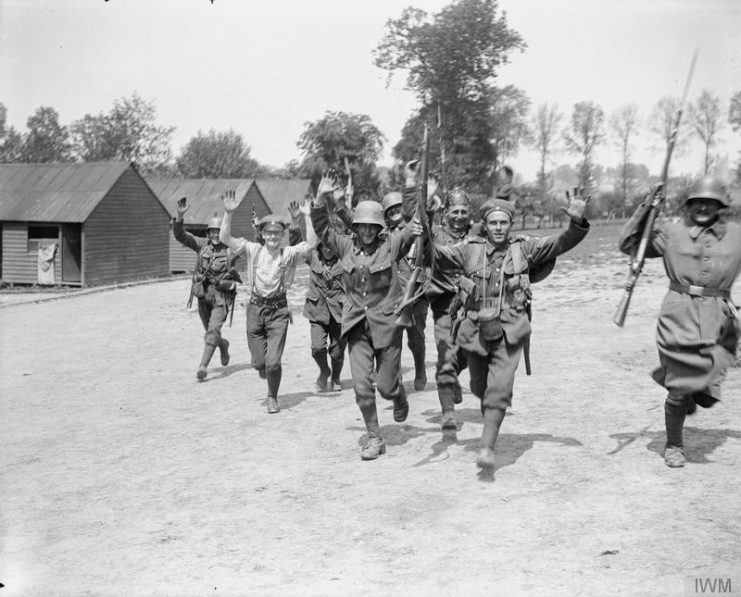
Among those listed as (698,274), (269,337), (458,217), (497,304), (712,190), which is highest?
(712,190)

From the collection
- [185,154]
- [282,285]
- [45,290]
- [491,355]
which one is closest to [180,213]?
[282,285]

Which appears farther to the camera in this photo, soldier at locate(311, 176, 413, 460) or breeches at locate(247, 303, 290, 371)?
breeches at locate(247, 303, 290, 371)

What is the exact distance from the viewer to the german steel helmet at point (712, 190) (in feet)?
20.7

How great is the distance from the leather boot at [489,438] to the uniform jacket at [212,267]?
18.5 feet

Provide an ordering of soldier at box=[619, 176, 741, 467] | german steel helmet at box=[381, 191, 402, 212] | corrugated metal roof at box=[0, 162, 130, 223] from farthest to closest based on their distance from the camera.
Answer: corrugated metal roof at box=[0, 162, 130, 223], german steel helmet at box=[381, 191, 402, 212], soldier at box=[619, 176, 741, 467]

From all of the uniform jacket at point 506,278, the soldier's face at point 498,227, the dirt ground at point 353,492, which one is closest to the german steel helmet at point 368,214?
the uniform jacket at point 506,278

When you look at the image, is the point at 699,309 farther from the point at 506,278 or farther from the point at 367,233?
the point at 367,233

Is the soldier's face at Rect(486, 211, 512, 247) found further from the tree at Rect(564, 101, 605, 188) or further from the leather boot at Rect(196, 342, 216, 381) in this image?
the tree at Rect(564, 101, 605, 188)

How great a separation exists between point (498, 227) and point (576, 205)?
2.23 feet

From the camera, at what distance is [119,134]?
259 ft

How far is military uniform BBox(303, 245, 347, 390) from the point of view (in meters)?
9.79

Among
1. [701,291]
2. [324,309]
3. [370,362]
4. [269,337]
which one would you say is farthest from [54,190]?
[701,291]

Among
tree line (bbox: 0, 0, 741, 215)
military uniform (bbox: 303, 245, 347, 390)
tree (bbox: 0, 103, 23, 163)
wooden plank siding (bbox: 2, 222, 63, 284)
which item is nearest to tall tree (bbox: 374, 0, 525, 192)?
tree line (bbox: 0, 0, 741, 215)

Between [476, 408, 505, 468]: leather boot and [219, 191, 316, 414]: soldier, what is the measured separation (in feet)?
10.6
